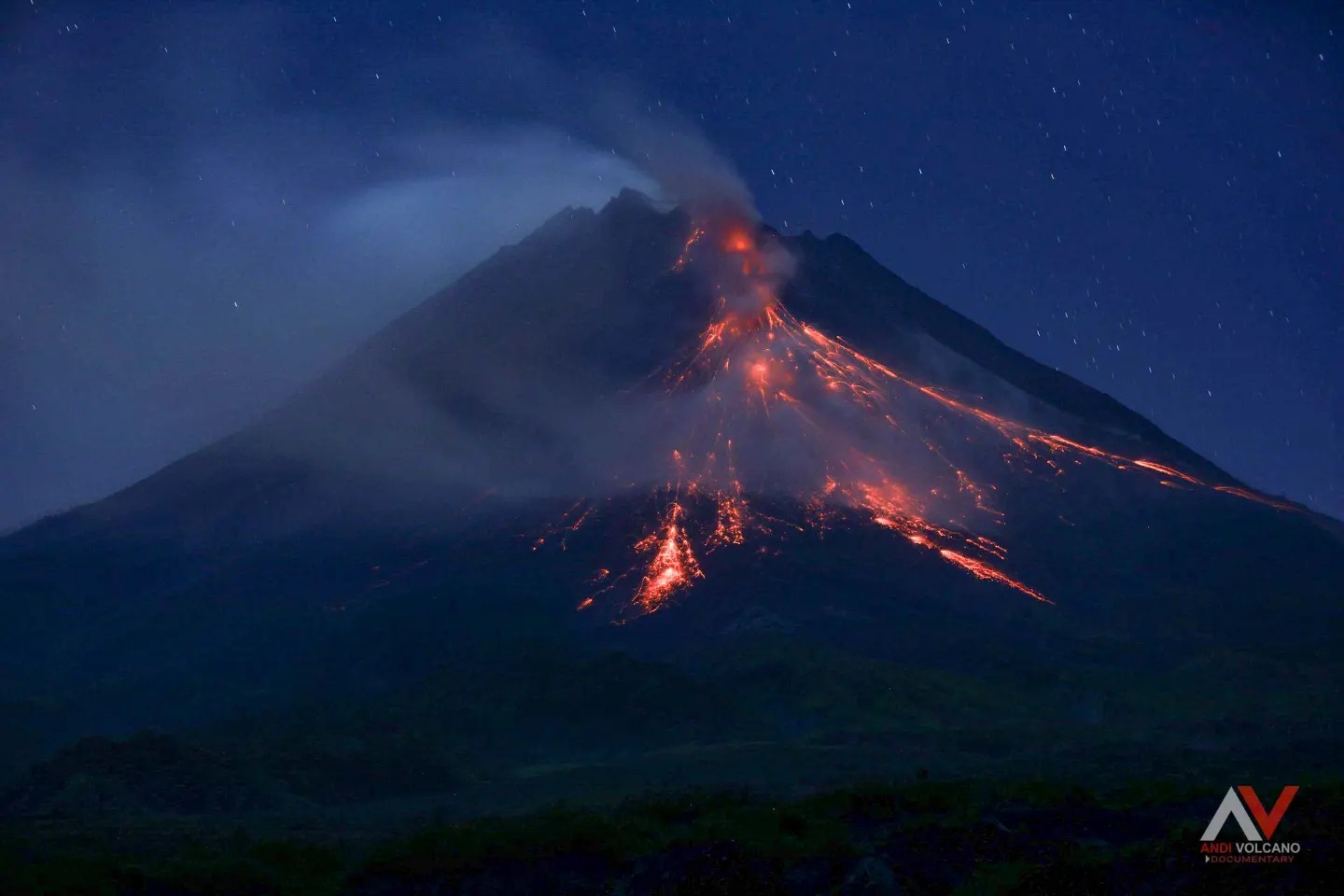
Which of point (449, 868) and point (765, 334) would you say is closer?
point (449, 868)

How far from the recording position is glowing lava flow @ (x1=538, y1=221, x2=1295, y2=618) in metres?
80.1

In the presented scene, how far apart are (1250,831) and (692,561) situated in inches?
2213

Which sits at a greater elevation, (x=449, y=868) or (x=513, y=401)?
(x=513, y=401)

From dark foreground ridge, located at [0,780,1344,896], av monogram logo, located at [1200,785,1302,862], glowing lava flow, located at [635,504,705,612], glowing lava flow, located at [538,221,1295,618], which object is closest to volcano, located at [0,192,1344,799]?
glowing lava flow, located at [635,504,705,612]

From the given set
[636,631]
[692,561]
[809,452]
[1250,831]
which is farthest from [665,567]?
[1250,831]

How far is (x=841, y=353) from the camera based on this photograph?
111000mm

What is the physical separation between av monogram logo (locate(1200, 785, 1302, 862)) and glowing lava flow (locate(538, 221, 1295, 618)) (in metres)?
50.5

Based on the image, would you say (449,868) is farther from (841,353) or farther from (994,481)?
(841,353)

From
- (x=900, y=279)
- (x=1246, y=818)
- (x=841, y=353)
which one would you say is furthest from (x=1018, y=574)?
(x=900, y=279)

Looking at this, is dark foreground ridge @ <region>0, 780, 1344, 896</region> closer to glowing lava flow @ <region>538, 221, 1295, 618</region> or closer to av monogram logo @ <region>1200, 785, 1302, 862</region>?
av monogram logo @ <region>1200, 785, 1302, 862</region>

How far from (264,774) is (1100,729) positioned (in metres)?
32.0

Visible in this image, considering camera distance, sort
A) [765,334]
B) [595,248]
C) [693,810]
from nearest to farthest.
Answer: [693,810] < [765,334] < [595,248]

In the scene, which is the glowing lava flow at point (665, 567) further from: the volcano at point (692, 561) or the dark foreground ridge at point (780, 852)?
the dark foreground ridge at point (780, 852)

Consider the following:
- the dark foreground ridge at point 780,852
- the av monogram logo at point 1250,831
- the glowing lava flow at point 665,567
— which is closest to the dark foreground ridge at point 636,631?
the dark foreground ridge at point 780,852
